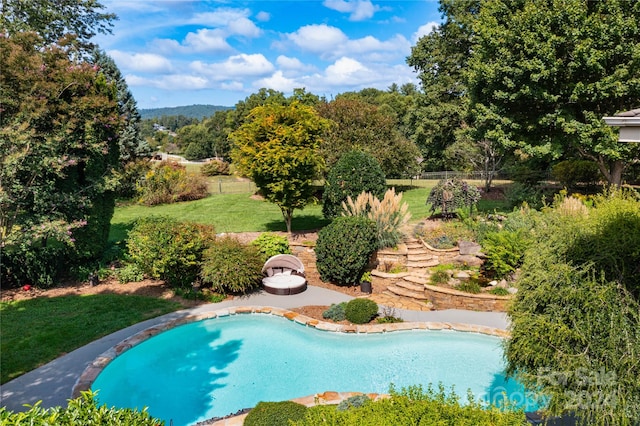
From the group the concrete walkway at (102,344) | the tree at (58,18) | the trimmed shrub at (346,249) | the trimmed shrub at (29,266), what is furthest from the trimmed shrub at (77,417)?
the tree at (58,18)

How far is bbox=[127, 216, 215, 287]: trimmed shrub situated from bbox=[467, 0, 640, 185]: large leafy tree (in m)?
10.2

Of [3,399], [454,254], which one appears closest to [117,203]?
[3,399]

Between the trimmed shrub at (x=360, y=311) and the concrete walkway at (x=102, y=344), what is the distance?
0.88m

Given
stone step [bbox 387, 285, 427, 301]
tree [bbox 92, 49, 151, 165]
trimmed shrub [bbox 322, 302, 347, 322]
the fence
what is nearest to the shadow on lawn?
stone step [bbox 387, 285, 427, 301]

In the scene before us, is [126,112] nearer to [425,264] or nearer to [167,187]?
[167,187]

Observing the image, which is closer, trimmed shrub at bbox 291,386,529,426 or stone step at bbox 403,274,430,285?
trimmed shrub at bbox 291,386,529,426

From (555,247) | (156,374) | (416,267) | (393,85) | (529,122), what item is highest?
(393,85)

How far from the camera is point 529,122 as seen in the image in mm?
12992

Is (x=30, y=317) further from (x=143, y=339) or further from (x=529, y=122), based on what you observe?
(x=529, y=122)

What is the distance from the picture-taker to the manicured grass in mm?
7109

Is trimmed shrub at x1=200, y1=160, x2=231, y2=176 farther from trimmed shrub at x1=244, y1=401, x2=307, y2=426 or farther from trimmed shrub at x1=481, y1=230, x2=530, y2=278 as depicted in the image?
trimmed shrub at x1=244, y1=401, x2=307, y2=426

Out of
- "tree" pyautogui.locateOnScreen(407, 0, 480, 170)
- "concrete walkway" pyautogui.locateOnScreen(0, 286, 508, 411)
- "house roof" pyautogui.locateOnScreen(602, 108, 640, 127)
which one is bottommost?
"concrete walkway" pyautogui.locateOnScreen(0, 286, 508, 411)

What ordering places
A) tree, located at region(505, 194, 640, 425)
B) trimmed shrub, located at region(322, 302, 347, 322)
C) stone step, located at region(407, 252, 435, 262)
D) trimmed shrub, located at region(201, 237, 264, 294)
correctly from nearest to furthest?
1. tree, located at region(505, 194, 640, 425)
2. trimmed shrub, located at region(322, 302, 347, 322)
3. trimmed shrub, located at region(201, 237, 264, 294)
4. stone step, located at region(407, 252, 435, 262)

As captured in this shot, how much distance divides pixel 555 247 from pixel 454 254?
7.04m
